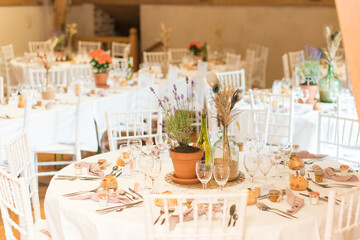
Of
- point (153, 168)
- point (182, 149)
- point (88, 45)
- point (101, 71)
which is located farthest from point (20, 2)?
point (153, 168)

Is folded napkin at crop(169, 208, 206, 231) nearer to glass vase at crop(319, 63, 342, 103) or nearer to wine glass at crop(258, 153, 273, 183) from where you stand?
wine glass at crop(258, 153, 273, 183)

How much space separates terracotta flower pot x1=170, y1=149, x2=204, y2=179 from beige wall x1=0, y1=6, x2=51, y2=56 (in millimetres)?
8075

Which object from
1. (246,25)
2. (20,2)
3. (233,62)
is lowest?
(233,62)

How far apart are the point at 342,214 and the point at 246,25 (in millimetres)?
7593

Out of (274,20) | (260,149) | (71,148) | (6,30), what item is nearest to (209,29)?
(274,20)

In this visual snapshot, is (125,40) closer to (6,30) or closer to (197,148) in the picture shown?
(6,30)

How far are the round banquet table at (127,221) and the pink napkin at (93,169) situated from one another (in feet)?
0.60

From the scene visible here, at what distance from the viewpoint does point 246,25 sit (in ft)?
31.4

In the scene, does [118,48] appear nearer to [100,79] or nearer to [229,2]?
[229,2]

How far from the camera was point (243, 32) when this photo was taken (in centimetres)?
966

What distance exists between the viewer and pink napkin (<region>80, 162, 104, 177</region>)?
2992mm

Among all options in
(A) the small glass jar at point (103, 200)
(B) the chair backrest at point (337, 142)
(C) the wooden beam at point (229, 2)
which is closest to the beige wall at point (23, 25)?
(C) the wooden beam at point (229, 2)

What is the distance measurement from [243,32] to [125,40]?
2.33 m

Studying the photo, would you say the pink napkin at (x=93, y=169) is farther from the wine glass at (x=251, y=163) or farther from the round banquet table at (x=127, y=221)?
the wine glass at (x=251, y=163)
